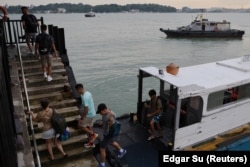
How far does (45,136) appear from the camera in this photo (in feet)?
19.3

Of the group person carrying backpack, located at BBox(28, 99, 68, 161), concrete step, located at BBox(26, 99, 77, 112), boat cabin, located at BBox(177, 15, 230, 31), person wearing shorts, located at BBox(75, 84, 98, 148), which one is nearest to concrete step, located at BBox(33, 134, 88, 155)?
person wearing shorts, located at BBox(75, 84, 98, 148)

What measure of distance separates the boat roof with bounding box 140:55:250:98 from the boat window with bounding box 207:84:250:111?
20 cm

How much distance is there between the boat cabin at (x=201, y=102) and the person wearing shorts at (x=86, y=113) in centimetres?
204

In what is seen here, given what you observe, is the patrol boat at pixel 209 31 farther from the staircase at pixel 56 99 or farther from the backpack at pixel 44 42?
the backpack at pixel 44 42

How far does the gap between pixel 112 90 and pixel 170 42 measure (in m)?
27.5

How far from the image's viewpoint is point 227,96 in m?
7.49

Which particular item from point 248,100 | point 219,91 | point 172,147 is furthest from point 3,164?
point 248,100

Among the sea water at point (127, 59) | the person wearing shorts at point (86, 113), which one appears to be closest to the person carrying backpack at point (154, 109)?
the person wearing shorts at point (86, 113)

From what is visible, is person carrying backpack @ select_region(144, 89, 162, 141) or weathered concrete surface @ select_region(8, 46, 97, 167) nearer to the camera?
weathered concrete surface @ select_region(8, 46, 97, 167)

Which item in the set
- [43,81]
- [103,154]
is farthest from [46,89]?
[103,154]

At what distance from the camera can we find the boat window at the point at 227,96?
6.95 metres

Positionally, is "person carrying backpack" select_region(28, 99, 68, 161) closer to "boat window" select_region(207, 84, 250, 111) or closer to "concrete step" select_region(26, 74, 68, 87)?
"concrete step" select_region(26, 74, 68, 87)

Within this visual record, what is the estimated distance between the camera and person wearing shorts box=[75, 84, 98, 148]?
619 cm

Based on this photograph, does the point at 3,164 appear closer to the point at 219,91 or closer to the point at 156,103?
the point at 156,103
